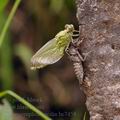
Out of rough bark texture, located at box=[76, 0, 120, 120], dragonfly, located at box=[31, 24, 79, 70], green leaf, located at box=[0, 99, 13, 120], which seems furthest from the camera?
green leaf, located at box=[0, 99, 13, 120]

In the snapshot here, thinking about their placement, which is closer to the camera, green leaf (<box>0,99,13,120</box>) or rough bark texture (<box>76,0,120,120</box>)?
rough bark texture (<box>76,0,120,120</box>)

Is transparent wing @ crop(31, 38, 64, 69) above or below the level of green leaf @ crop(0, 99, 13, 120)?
above

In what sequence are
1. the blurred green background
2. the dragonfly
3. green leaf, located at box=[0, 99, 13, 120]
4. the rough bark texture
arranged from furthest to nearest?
the blurred green background → green leaf, located at box=[0, 99, 13, 120] → the dragonfly → the rough bark texture

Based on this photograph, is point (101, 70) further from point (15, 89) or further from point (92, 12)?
point (15, 89)

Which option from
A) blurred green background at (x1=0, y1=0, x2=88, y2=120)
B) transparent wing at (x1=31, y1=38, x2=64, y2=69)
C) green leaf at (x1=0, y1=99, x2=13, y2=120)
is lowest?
blurred green background at (x1=0, y1=0, x2=88, y2=120)

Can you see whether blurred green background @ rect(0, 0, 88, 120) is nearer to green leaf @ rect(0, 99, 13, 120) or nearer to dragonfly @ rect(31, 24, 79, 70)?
green leaf @ rect(0, 99, 13, 120)

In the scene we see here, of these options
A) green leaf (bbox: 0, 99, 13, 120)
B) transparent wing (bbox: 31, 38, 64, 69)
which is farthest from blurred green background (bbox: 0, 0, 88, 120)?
transparent wing (bbox: 31, 38, 64, 69)

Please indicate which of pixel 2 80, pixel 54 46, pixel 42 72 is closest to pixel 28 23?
pixel 42 72
